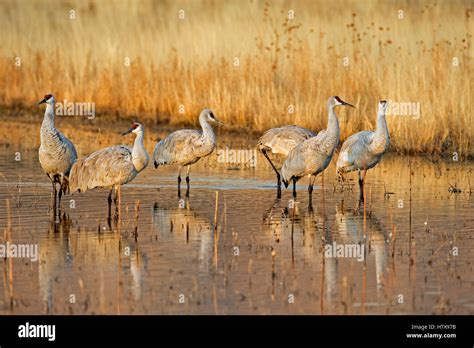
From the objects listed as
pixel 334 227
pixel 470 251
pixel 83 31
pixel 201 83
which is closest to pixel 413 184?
pixel 334 227

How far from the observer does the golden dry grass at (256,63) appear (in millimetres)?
19141

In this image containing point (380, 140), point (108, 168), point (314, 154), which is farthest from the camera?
point (380, 140)

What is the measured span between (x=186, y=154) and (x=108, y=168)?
8.25 ft

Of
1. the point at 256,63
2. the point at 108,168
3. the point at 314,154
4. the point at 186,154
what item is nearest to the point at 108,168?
the point at 108,168

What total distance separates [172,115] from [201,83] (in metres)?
0.84

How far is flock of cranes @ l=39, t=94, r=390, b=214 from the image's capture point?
13844 mm

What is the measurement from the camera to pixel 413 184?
15930mm

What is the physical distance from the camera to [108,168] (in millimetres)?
Result: 13773

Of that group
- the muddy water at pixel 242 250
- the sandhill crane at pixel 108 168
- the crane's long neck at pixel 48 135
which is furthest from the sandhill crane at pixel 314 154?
the crane's long neck at pixel 48 135

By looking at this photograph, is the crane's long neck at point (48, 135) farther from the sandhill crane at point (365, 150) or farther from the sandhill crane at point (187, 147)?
the sandhill crane at point (365, 150)

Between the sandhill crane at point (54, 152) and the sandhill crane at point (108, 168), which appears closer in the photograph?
the sandhill crane at point (108, 168)

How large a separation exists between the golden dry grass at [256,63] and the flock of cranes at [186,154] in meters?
3.30

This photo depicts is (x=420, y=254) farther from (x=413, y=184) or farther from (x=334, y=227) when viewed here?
(x=413, y=184)

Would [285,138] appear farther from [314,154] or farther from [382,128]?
[382,128]
